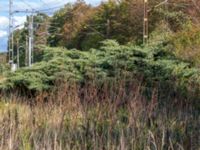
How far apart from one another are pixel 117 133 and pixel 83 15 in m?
49.7

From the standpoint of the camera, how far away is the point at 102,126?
193 inches

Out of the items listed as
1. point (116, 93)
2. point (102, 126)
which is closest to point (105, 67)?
point (116, 93)

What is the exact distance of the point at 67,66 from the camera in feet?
48.0

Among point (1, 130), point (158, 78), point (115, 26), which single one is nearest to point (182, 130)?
point (1, 130)

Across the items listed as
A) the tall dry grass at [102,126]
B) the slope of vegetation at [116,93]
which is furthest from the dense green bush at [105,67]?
the tall dry grass at [102,126]

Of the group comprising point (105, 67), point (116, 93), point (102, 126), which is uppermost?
point (105, 67)

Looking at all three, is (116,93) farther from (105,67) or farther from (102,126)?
(105,67)

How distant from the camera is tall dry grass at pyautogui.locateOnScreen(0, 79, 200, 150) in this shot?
4312mm

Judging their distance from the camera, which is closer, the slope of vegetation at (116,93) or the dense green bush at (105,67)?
the slope of vegetation at (116,93)

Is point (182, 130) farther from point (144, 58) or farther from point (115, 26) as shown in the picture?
point (115, 26)

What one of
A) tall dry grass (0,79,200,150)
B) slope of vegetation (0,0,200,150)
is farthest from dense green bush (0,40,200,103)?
tall dry grass (0,79,200,150)

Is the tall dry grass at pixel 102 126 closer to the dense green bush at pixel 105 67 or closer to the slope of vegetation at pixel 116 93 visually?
the slope of vegetation at pixel 116 93

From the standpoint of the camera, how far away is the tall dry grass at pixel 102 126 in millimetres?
4312

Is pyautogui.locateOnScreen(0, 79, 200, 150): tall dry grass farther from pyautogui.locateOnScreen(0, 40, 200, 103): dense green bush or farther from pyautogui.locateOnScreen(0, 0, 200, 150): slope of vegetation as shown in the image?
pyautogui.locateOnScreen(0, 40, 200, 103): dense green bush
